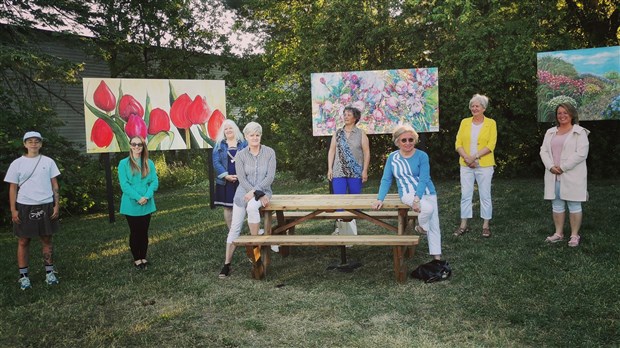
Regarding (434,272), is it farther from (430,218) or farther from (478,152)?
(478,152)

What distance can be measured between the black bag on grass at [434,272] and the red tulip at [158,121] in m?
7.06

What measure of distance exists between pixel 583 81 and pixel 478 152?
5217 millimetres

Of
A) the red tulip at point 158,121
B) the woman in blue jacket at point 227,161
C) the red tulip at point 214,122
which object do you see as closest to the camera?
the woman in blue jacket at point 227,161

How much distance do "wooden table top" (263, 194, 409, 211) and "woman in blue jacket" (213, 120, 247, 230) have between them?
0.78 metres

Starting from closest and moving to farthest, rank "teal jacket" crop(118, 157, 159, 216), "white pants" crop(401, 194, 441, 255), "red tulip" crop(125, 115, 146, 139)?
"white pants" crop(401, 194, 441, 255) < "teal jacket" crop(118, 157, 159, 216) < "red tulip" crop(125, 115, 146, 139)

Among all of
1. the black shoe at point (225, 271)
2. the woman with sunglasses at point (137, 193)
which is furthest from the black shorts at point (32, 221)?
the black shoe at point (225, 271)

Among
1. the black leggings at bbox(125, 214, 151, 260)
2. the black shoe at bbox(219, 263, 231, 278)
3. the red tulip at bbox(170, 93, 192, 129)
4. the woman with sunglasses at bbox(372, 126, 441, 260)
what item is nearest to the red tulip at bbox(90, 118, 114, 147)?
the red tulip at bbox(170, 93, 192, 129)

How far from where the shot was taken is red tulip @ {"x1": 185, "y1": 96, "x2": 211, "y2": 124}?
444 inches

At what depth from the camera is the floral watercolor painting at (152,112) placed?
33.9 feet

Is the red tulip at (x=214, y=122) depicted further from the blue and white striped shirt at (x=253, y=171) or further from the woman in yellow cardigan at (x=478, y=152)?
the woman in yellow cardigan at (x=478, y=152)

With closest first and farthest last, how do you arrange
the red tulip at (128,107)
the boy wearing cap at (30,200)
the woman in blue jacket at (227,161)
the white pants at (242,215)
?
1. the boy wearing cap at (30,200)
2. the white pants at (242,215)
3. the woman in blue jacket at (227,161)
4. the red tulip at (128,107)

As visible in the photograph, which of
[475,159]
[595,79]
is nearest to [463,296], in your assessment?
[475,159]

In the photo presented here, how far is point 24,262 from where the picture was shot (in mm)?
5930

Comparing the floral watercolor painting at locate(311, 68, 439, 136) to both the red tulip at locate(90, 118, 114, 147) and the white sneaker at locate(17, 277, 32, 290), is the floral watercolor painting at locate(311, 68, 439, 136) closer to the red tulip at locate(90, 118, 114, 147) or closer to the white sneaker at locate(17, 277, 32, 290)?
the red tulip at locate(90, 118, 114, 147)
